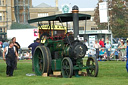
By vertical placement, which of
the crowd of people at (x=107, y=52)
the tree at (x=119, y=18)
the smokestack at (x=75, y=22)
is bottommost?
the crowd of people at (x=107, y=52)

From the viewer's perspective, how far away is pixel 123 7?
5300 centimetres

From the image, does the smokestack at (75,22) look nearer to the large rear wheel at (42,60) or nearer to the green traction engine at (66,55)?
the green traction engine at (66,55)

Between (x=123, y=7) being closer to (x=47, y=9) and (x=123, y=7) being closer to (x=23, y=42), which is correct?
(x=23, y=42)

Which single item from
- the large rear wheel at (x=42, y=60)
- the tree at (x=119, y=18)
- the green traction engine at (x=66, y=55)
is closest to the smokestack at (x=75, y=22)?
the green traction engine at (x=66, y=55)

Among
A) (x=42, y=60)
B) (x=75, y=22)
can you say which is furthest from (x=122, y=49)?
(x=75, y=22)

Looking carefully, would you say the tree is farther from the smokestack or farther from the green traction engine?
the smokestack

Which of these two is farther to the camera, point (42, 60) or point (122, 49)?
point (122, 49)

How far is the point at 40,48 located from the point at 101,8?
24.4m

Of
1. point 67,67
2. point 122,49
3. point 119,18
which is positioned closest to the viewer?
point 67,67

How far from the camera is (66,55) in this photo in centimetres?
1393

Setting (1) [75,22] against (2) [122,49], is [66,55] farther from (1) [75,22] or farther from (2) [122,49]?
(2) [122,49]

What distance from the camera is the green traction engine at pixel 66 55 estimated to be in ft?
44.6

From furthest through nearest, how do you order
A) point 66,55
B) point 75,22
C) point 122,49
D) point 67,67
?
point 122,49
point 66,55
point 75,22
point 67,67

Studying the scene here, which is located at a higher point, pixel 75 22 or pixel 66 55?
pixel 75 22
